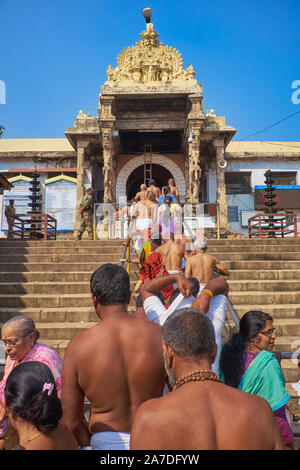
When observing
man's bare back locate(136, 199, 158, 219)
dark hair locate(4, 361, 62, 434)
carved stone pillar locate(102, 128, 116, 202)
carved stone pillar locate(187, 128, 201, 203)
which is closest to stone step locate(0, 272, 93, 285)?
man's bare back locate(136, 199, 158, 219)

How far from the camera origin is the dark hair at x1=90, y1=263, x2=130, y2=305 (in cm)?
209

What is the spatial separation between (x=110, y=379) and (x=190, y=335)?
66 cm

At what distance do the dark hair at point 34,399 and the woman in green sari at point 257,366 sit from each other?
50.2 inches

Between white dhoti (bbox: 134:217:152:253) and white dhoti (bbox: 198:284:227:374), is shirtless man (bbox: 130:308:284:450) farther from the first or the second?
white dhoti (bbox: 134:217:152:253)

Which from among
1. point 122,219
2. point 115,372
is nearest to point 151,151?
point 122,219

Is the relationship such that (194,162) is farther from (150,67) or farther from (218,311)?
(218,311)

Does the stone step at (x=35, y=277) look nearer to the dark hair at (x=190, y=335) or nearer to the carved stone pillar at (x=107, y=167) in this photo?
the dark hair at (x=190, y=335)

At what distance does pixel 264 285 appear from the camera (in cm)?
654

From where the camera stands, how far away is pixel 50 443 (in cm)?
155

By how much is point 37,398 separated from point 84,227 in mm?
8902

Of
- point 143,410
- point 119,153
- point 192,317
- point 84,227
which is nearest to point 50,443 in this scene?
point 143,410

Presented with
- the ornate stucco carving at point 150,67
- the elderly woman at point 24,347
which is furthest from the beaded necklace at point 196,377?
the ornate stucco carving at point 150,67
